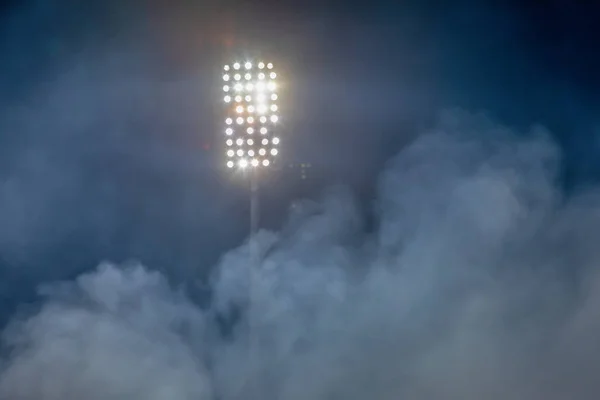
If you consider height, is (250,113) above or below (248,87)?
below

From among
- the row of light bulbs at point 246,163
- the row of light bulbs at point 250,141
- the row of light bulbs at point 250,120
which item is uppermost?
the row of light bulbs at point 250,120

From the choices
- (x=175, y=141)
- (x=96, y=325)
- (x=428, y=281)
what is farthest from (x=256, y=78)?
(x=96, y=325)

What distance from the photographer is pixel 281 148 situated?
9.99 m

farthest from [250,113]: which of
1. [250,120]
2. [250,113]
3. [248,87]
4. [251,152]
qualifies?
[251,152]

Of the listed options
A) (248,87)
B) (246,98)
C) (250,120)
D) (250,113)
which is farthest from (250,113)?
(248,87)

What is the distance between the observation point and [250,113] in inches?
370

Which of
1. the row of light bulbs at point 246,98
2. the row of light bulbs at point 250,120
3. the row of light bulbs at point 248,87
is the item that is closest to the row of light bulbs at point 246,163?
the row of light bulbs at point 250,120

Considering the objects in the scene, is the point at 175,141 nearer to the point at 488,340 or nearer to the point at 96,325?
the point at 96,325

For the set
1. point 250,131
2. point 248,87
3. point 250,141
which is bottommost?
point 250,141

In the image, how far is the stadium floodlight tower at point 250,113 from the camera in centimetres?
929

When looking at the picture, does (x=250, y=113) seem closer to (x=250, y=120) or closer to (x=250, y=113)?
(x=250, y=113)

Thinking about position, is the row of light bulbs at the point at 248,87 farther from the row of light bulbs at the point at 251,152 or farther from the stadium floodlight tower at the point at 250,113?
the row of light bulbs at the point at 251,152

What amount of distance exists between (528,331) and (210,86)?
7265mm

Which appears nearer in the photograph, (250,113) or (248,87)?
(248,87)
